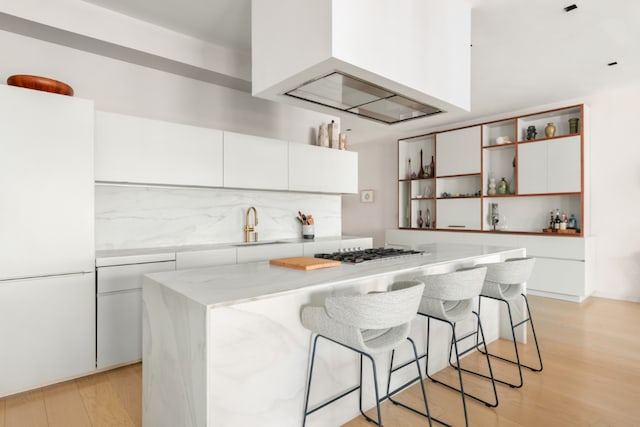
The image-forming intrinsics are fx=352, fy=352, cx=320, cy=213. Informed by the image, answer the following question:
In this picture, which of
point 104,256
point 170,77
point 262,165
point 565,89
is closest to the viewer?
point 104,256

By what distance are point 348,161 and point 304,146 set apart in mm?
700

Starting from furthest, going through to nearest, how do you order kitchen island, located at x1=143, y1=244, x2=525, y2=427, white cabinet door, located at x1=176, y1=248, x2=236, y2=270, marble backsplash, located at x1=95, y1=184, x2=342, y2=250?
marble backsplash, located at x1=95, y1=184, x2=342, y2=250
white cabinet door, located at x1=176, y1=248, x2=236, y2=270
kitchen island, located at x1=143, y1=244, x2=525, y2=427

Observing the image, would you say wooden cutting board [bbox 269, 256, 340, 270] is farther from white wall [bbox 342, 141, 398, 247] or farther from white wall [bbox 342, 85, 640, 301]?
white wall [bbox 342, 141, 398, 247]

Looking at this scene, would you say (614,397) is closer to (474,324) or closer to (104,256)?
(474,324)

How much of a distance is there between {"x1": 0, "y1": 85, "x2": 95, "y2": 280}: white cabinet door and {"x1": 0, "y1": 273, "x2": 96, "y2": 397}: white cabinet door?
0.32 feet

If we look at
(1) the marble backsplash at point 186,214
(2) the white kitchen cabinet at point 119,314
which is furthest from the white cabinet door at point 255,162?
(2) the white kitchen cabinet at point 119,314

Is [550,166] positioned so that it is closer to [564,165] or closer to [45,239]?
[564,165]

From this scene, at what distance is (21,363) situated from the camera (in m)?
2.14

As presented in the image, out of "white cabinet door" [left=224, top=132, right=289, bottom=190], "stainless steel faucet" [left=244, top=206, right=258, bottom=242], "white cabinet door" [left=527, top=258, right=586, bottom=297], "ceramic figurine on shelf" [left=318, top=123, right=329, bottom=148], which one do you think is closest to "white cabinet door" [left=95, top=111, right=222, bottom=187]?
"white cabinet door" [left=224, top=132, right=289, bottom=190]

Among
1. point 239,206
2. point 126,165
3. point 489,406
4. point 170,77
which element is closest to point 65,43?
point 170,77

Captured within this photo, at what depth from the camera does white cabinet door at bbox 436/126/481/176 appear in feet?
17.4

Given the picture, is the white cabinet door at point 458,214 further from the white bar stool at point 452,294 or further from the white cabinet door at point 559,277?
the white bar stool at point 452,294

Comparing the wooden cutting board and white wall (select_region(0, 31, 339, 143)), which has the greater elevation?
white wall (select_region(0, 31, 339, 143))

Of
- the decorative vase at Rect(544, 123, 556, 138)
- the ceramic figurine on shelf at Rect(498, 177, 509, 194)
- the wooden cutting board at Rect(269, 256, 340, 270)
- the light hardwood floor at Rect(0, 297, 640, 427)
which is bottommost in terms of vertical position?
the light hardwood floor at Rect(0, 297, 640, 427)
